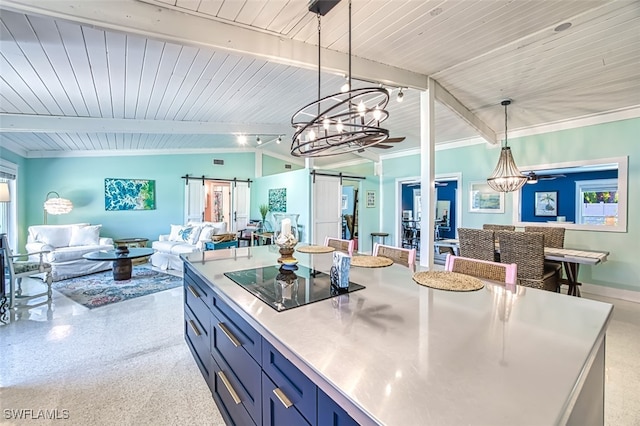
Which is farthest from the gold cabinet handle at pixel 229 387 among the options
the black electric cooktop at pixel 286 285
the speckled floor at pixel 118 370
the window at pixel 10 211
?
the window at pixel 10 211

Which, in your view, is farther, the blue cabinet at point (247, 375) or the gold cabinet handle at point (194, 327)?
the gold cabinet handle at point (194, 327)

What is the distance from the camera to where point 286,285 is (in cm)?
158

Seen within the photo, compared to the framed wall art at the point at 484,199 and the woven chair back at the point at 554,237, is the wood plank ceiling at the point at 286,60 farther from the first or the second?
the woven chair back at the point at 554,237

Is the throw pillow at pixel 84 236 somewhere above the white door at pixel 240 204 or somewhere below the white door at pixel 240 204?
below

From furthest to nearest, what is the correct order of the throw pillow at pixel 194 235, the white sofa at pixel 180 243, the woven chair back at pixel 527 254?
the throw pillow at pixel 194 235 < the white sofa at pixel 180 243 < the woven chair back at pixel 527 254

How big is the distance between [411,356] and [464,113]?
4.26 meters

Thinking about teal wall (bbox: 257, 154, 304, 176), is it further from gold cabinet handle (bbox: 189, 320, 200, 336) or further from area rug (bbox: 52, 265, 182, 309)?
gold cabinet handle (bbox: 189, 320, 200, 336)

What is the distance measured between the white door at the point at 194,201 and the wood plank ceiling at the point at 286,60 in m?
3.06

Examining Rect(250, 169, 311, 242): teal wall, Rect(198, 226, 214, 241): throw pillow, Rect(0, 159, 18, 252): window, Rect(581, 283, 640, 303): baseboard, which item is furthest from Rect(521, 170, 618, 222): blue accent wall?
Rect(0, 159, 18, 252): window

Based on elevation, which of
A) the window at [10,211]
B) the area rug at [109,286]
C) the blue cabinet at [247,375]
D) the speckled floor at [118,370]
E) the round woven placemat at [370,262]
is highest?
the window at [10,211]

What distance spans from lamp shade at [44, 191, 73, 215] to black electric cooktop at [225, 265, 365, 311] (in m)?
6.13

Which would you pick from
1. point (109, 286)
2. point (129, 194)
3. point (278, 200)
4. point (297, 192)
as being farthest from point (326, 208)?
point (129, 194)

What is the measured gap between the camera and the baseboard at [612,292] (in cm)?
395

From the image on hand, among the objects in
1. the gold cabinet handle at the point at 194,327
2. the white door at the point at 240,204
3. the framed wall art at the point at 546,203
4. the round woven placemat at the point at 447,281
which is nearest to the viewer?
the round woven placemat at the point at 447,281
